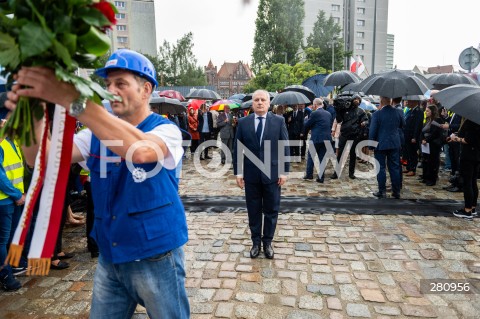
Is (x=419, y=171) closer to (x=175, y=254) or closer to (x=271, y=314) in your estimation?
(x=271, y=314)

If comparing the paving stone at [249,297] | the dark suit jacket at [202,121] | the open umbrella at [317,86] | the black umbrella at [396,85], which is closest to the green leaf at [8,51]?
the paving stone at [249,297]

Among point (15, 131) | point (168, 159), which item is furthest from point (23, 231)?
point (168, 159)

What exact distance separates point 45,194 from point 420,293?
12.2 ft

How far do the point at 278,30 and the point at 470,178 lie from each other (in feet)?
161

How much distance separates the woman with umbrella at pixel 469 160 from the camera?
576 centimetres

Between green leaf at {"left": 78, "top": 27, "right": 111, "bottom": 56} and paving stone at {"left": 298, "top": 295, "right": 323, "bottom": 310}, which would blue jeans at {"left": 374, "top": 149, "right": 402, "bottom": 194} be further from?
green leaf at {"left": 78, "top": 27, "right": 111, "bottom": 56}

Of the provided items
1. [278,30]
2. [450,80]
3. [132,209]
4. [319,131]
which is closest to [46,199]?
[132,209]

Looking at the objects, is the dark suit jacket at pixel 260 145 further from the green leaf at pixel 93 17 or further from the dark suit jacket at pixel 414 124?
the dark suit jacket at pixel 414 124

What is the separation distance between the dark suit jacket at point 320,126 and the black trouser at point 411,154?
2.26 meters

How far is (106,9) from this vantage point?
4.18 feet

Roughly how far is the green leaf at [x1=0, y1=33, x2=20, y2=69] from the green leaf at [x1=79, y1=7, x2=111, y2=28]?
0.81 ft

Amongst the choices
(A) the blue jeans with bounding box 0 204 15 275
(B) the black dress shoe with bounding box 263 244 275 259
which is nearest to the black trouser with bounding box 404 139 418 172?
(B) the black dress shoe with bounding box 263 244 275 259

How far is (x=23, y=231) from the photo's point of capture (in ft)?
4.85

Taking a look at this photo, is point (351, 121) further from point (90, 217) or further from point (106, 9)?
point (106, 9)
